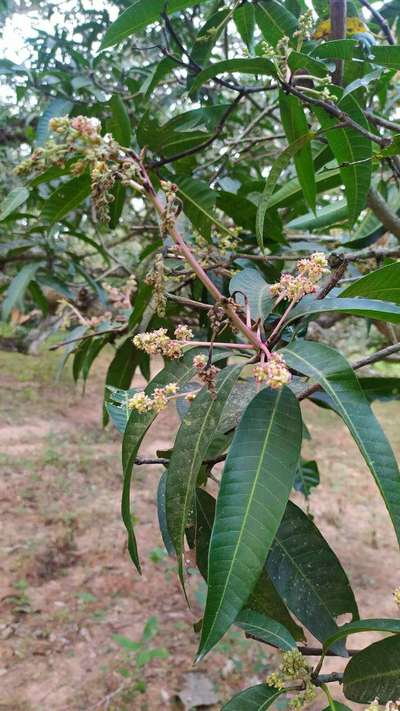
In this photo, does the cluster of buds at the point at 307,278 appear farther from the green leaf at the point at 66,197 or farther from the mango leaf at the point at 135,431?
the green leaf at the point at 66,197

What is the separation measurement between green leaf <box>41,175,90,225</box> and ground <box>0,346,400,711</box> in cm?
151

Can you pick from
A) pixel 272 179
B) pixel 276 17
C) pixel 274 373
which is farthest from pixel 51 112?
pixel 274 373

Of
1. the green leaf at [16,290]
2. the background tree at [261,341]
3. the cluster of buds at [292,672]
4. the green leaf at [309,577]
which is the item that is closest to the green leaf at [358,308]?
the background tree at [261,341]

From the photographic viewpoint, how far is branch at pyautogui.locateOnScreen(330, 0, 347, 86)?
85cm

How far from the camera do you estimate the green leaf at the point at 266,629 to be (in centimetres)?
57

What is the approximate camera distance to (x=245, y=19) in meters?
0.87

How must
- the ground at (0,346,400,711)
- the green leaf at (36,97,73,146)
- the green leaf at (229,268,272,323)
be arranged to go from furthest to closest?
the ground at (0,346,400,711) → the green leaf at (36,97,73,146) → the green leaf at (229,268,272,323)

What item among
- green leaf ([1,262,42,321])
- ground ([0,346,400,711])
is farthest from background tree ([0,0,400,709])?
ground ([0,346,400,711])

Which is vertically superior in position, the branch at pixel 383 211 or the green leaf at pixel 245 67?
the green leaf at pixel 245 67

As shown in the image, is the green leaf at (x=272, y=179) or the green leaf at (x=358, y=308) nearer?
the green leaf at (x=358, y=308)

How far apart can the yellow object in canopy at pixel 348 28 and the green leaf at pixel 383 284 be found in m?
0.67

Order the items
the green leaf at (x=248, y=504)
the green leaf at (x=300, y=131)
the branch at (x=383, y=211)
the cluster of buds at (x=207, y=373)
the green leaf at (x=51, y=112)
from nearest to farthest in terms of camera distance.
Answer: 1. the green leaf at (x=248, y=504)
2. the cluster of buds at (x=207, y=373)
3. the green leaf at (x=300, y=131)
4. the branch at (x=383, y=211)
5. the green leaf at (x=51, y=112)

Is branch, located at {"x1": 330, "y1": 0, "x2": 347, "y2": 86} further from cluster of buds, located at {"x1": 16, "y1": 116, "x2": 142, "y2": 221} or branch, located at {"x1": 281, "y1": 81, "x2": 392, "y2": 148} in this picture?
cluster of buds, located at {"x1": 16, "y1": 116, "x2": 142, "y2": 221}

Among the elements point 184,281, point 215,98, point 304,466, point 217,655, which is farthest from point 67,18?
point 217,655
